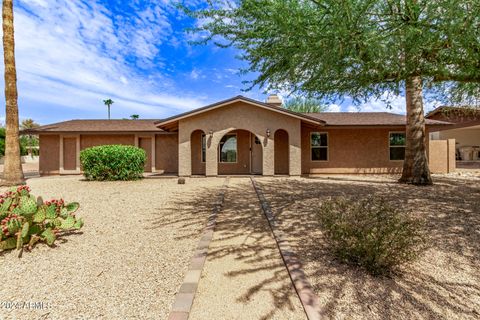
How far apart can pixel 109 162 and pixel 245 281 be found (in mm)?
11393

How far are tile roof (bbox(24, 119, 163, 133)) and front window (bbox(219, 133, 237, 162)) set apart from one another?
4537mm

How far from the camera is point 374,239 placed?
3.38m

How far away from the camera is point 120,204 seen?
7.65 m

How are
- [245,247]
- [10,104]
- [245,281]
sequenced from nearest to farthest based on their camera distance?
[245,281] → [245,247] → [10,104]

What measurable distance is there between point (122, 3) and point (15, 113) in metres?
7.04

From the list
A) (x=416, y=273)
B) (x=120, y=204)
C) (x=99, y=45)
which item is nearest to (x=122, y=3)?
(x=99, y=45)

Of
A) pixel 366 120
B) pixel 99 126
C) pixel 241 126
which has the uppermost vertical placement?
pixel 366 120

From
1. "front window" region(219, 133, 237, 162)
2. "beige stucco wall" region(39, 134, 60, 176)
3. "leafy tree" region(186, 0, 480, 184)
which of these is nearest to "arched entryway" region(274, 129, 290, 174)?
"front window" region(219, 133, 237, 162)

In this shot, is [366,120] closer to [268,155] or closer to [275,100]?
[275,100]

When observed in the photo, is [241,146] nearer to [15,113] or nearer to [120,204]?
[120,204]

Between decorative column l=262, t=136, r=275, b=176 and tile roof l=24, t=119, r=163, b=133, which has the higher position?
tile roof l=24, t=119, r=163, b=133

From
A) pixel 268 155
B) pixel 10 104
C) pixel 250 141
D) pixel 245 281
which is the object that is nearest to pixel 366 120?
pixel 268 155

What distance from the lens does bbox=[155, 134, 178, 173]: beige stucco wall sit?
17609 mm

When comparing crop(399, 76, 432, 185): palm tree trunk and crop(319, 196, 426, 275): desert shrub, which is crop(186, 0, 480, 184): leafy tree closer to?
crop(319, 196, 426, 275): desert shrub
